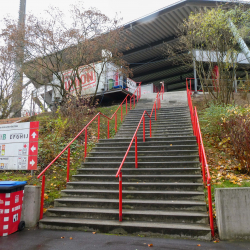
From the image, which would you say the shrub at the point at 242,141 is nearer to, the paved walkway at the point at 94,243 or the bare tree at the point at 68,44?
the paved walkway at the point at 94,243

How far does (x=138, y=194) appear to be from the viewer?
203 inches

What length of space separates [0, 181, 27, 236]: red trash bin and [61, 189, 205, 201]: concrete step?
53.0 inches

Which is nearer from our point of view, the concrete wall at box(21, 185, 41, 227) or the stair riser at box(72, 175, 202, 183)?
the concrete wall at box(21, 185, 41, 227)

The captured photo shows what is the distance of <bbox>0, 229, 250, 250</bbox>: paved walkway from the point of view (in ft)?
11.7

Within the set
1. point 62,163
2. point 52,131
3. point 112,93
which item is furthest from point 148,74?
point 62,163

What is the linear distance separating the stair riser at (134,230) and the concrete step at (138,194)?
3.37 ft

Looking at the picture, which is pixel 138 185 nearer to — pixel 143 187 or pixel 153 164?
pixel 143 187

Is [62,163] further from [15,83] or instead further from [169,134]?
[15,83]

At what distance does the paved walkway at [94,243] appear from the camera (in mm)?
3561

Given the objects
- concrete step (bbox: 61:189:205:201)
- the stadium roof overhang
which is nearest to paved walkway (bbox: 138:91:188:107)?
the stadium roof overhang

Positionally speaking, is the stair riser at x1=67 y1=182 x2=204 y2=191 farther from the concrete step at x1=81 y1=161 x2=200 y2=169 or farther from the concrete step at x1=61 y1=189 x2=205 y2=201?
the concrete step at x1=81 y1=161 x2=200 y2=169

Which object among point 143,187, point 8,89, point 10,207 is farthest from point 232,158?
point 8,89

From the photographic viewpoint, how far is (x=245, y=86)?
42.6 ft

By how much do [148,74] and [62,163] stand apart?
21.3 metres
